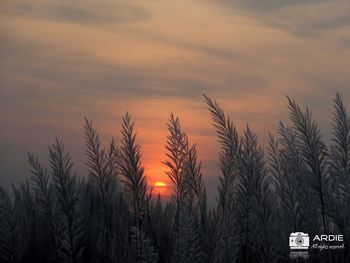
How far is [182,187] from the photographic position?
3.79 meters

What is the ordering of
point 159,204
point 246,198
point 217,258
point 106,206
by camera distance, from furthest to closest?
1. point 159,204
2. point 106,206
3. point 246,198
4. point 217,258

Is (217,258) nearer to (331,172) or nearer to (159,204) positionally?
(331,172)

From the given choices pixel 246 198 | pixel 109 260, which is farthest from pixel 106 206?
pixel 246 198

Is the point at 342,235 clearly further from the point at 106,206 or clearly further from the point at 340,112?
the point at 106,206

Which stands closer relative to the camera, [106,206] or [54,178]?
[54,178]

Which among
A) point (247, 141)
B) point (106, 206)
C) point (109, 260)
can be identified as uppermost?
point (247, 141)

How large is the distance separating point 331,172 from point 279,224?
478 millimetres

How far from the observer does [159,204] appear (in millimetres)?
5254

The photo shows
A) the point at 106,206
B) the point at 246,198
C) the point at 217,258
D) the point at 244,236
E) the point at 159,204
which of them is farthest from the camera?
the point at 159,204

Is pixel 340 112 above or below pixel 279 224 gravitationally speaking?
above

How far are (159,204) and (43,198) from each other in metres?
1.27

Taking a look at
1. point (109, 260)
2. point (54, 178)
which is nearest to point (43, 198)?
point (54, 178)

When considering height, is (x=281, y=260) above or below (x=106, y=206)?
below

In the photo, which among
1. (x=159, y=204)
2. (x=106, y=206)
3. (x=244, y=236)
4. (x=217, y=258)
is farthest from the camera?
(x=159, y=204)
